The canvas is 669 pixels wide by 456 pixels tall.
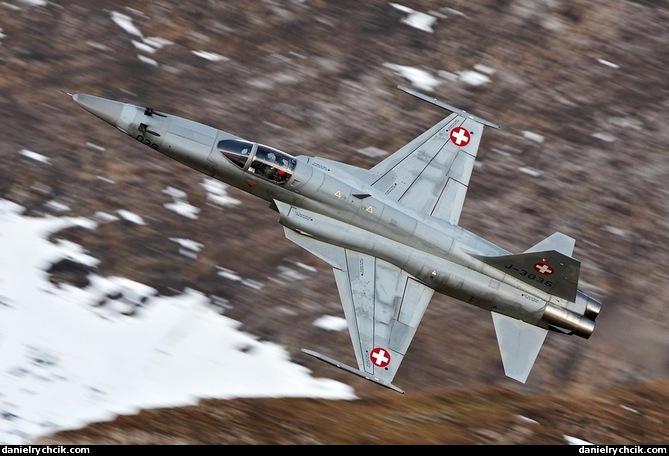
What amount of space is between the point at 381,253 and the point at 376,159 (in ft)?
22.4

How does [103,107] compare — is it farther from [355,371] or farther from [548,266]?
[548,266]

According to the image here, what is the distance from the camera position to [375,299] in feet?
85.7

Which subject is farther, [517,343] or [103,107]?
[517,343]

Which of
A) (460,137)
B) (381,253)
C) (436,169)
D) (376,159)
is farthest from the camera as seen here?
(376,159)

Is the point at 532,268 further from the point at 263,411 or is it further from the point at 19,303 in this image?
the point at 19,303

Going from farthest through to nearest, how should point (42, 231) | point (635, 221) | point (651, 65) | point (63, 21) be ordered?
point (651, 65) < point (63, 21) < point (635, 221) < point (42, 231)

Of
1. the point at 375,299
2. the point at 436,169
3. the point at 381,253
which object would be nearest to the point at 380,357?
the point at 375,299

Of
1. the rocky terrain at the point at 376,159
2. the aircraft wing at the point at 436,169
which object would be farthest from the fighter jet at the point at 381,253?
the rocky terrain at the point at 376,159

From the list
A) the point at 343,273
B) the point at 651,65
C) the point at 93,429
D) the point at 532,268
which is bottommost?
the point at 93,429

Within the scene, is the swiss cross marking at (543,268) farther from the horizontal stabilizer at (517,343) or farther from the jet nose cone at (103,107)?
the jet nose cone at (103,107)

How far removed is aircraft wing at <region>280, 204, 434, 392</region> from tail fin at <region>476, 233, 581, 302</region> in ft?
8.00

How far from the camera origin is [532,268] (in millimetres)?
25641

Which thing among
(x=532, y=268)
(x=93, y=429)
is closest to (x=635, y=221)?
(x=532, y=268)

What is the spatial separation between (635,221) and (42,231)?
20.3 meters
